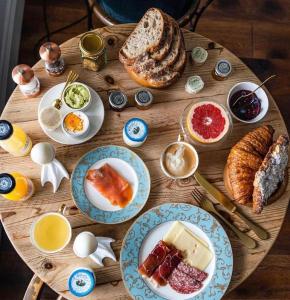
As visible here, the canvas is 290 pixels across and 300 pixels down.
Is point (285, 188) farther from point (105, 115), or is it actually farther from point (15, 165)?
point (15, 165)

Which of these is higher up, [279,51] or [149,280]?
[279,51]

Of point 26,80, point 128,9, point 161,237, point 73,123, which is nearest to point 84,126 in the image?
point 73,123

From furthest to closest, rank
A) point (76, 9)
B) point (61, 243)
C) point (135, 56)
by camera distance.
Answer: point (76, 9) < point (135, 56) < point (61, 243)

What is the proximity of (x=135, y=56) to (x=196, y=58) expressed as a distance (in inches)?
10.0

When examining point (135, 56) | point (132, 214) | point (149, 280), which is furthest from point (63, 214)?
point (135, 56)

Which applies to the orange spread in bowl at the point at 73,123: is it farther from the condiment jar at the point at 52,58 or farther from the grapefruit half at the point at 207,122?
the grapefruit half at the point at 207,122

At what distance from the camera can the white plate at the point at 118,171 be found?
154 cm

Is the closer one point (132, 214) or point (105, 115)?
point (132, 214)

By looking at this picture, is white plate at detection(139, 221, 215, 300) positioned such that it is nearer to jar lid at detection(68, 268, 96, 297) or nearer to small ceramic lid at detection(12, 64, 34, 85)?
jar lid at detection(68, 268, 96, 297)

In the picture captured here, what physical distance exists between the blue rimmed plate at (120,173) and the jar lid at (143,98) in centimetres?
19

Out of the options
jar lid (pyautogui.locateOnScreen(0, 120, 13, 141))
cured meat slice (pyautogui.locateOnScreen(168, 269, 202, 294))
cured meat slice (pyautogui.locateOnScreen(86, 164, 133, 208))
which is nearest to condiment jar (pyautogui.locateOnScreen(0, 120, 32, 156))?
jar lid (pyautogui.locateOnScreen(0, 120, 13, 141))

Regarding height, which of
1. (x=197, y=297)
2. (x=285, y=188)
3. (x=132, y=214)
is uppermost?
(x=285, y=188)

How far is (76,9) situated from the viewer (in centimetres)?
255

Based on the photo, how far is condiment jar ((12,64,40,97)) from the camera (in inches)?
59.7
